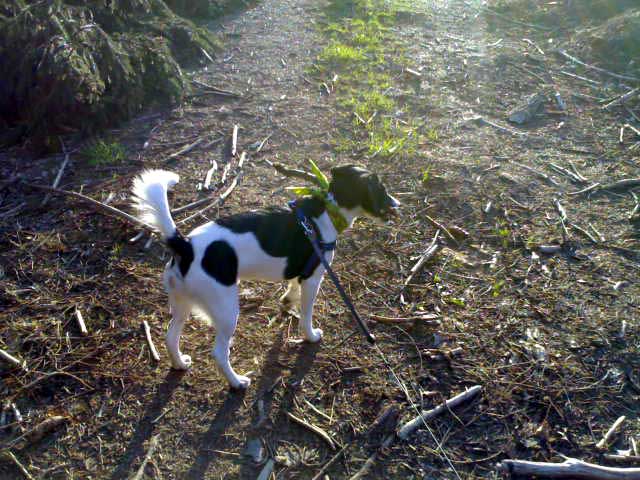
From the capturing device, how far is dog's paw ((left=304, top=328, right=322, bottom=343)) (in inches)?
151

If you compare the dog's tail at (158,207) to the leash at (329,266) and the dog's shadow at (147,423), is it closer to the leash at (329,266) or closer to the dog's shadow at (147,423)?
the leash at (329,266)

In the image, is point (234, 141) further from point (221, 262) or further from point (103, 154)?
point (221, 262)

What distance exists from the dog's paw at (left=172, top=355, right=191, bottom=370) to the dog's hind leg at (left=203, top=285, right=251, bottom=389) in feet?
1.21

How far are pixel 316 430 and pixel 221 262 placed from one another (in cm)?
129

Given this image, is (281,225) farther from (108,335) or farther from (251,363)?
(108,335)

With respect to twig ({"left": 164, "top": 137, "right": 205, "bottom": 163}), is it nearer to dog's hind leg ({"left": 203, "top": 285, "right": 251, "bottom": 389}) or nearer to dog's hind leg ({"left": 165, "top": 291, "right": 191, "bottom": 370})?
dog's hind leg ({"left": 165, "top": 291, "right": 191, "bottom": 370})

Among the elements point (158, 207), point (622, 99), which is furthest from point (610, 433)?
point (622, 99)

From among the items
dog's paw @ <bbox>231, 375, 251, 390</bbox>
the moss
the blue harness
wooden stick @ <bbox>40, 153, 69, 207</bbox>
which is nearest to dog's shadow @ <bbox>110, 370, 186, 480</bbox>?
dog's paw @ <bbox>231, 375, 251, 390</bbox>

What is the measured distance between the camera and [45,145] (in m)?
6.05

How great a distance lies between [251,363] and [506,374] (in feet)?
6.32

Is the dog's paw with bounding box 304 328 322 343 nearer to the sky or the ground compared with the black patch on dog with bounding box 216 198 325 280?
nearer to the ground

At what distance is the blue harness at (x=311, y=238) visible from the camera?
11.1 ft

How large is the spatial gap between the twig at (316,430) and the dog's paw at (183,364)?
2.80 feet

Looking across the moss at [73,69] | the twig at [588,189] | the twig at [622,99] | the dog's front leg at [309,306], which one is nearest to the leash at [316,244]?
the dog's front leg at [309,306]
